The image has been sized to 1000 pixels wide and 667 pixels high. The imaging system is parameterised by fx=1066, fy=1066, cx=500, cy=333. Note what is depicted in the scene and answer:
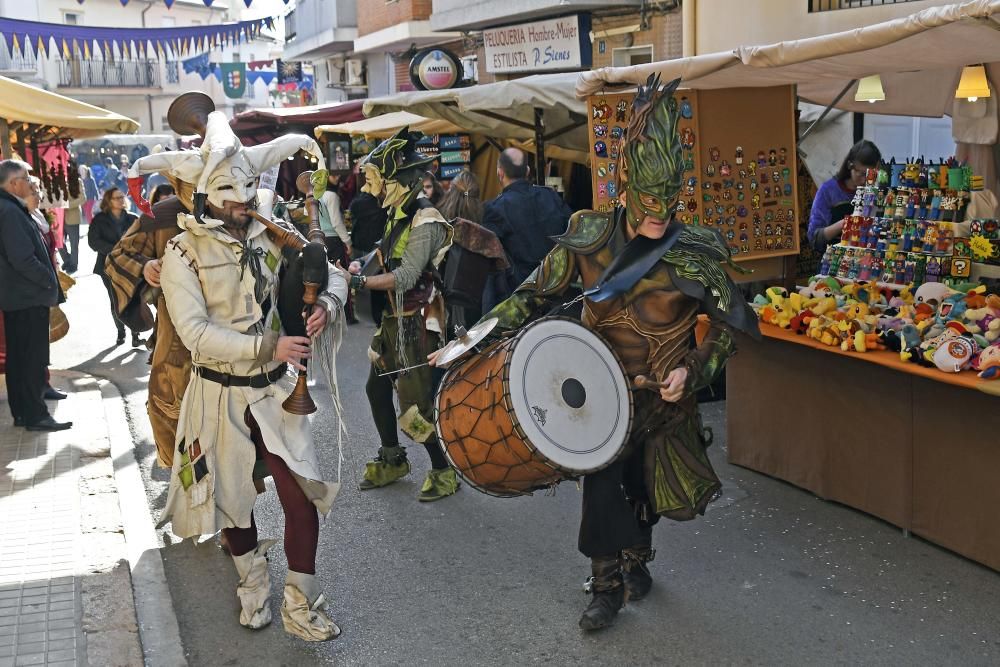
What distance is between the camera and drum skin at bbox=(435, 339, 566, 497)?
13.5 ft

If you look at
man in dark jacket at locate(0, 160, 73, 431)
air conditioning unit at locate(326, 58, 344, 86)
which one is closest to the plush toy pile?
man in dark jacket at locate(0, 160, 73, 431)

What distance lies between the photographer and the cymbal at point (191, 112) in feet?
16.4

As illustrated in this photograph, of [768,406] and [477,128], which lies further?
[477,128]

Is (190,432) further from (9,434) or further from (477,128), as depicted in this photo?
(477,128)

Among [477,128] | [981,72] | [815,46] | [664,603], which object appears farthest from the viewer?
[477,128]

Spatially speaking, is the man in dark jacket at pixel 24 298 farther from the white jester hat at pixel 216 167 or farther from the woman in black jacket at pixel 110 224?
the white jester hat at pixel 216 167

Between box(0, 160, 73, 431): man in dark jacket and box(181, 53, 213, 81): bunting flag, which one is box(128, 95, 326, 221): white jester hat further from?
box(181, 53, 213, 81): bunting flag

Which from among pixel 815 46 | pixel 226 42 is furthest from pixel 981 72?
pixel 226 42

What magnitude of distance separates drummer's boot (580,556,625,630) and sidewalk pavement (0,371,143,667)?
1.91 meters

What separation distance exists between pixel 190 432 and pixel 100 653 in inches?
39.1

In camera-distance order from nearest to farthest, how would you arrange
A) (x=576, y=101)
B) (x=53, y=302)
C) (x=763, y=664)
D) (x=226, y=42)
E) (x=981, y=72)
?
(x=763, y=664), (x=981, y=72), (x=53, y=302), (x=576, y=101), (x=226, y=42)

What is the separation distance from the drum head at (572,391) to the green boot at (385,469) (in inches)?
103

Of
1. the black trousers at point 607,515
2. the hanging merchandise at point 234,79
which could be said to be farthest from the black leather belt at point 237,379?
the hanging merchandise at point 234,79

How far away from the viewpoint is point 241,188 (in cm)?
431
